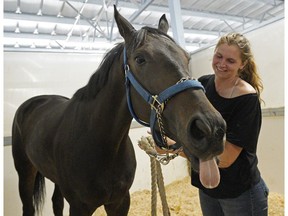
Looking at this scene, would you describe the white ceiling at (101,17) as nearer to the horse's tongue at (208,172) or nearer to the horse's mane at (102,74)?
the horse's mane at (102,74)

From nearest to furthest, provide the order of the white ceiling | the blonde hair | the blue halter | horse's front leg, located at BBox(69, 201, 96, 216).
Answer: the blue halter, the blonde hair, horse's front leg, located at BBox(69, 201, 96, 216), the white ceiling

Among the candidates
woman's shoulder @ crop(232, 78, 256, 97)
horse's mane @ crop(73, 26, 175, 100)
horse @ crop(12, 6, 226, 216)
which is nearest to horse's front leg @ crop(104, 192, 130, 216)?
horse @ crop(12, 6, 226, 216)

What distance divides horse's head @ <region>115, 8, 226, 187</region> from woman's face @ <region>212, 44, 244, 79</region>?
10.8 inches

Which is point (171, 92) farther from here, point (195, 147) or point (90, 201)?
point (90, 201)

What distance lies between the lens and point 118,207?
1361 millimetres

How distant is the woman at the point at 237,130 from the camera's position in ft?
3.29

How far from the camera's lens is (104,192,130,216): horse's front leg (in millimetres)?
1328

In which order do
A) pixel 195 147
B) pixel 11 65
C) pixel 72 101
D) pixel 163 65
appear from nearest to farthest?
pixel 195 147, pixel 163 65, pixel 72 101, pixel 11 65

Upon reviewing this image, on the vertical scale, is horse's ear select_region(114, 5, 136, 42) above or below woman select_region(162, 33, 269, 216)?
above

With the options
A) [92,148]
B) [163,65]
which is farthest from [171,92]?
[92,148]

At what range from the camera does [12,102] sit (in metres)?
2.34

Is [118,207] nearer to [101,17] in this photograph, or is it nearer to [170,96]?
[170,96]

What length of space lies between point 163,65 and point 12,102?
2007mm

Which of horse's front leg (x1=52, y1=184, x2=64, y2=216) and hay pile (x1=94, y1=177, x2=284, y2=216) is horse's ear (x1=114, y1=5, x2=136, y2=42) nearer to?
horse's front leg (x1=52, y1=184, x2=64, y2=216)
